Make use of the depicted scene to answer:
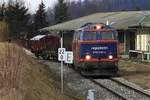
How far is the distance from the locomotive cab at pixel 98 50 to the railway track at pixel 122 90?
4.10 ft

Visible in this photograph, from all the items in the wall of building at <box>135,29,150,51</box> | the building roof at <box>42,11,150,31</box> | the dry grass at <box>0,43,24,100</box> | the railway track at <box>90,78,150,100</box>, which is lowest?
the railway track at <box>90,78,150,100</box>

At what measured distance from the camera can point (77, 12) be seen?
Answer: 176625 millimetres

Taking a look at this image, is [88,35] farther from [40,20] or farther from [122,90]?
[40,20]

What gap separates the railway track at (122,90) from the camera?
20031mm

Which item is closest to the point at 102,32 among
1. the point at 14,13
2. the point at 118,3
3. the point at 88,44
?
the point at 88,44

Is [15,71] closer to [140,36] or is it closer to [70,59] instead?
[70,59]

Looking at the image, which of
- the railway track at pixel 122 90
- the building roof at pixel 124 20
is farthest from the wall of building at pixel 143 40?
the railway track at pixel 122 90

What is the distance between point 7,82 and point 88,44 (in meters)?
16.6

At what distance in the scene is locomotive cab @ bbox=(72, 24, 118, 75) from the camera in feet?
94.9

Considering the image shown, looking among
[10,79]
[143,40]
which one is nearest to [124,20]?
[143,40]

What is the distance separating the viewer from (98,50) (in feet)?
95.8

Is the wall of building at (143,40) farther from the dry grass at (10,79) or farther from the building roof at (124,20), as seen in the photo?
the dry grass at (10,79)

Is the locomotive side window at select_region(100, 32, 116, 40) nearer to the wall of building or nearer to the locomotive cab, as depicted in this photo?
the locomotive cab

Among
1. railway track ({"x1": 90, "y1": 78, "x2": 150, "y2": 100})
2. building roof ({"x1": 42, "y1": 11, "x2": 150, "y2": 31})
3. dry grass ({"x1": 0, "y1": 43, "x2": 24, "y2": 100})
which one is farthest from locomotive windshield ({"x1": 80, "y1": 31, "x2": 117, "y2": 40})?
dry grass ({"x1": 0, "y1": 43, "x2": 24, "y2": 100})
